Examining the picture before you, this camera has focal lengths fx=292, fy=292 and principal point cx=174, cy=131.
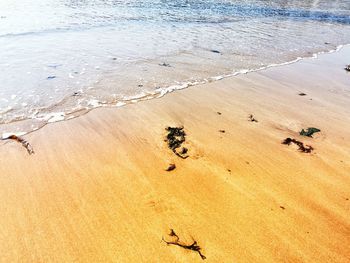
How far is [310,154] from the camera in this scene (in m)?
4.16

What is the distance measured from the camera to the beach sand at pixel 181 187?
2742mm

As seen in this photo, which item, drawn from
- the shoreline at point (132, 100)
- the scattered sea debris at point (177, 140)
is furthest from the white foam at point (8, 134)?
the scattered sea debris at point (177, 140)

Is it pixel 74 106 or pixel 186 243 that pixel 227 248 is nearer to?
pixel 186 243

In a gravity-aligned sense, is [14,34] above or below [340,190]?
above

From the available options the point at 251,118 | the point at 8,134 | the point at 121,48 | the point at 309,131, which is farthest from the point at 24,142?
the point at 121,48

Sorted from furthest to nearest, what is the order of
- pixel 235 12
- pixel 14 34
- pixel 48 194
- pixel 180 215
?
pixel 235 12, pixel 14 34, pixel 48 194, pixel 180 215

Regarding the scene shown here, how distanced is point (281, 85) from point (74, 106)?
14.9 feet

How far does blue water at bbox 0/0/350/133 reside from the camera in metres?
5.84

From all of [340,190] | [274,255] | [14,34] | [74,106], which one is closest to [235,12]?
[14,34]

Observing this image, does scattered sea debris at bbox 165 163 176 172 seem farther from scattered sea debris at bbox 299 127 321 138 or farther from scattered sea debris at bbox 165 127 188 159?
scattered sea debris at bbox 299 127 321 138

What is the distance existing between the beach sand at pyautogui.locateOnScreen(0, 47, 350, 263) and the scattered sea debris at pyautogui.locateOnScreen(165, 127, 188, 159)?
0.30 feet

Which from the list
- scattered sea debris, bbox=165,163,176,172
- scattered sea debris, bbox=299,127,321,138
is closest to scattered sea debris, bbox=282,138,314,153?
scattered sea debris, bbox=299,127,321,138

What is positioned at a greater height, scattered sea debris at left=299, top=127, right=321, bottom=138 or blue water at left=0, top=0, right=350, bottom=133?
blue water at left=0, top=0, right=350, bottom=133

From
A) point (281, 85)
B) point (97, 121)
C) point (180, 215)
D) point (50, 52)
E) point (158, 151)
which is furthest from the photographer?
point (50, 52)
